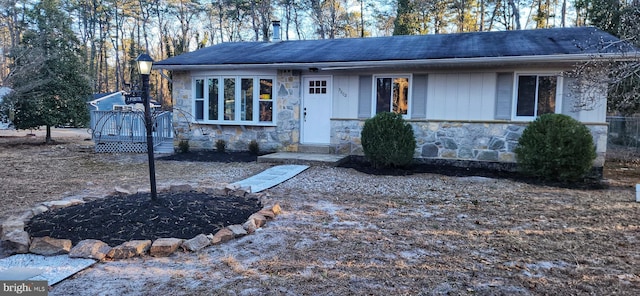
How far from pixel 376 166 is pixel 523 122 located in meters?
3.15

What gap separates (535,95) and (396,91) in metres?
2.87

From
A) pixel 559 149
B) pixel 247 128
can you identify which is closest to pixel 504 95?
pixel 559 149

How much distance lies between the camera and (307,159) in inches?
344

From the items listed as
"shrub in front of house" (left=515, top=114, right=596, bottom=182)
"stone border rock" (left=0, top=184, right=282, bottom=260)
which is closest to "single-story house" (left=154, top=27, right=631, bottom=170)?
"shrub in front of house" (left=515, top=114, right=596, bottom=182)

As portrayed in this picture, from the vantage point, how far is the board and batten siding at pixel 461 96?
852 cm

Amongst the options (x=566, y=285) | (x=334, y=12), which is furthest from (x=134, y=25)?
(x=566, y=285)

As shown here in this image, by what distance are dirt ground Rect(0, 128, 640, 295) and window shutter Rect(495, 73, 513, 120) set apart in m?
2.07

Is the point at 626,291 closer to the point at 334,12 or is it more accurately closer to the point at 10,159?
the point at 10,159

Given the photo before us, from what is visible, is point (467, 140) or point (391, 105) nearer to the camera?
point (467, 140)

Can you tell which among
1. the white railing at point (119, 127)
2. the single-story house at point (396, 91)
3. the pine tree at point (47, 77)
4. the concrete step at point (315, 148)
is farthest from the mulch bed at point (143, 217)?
the pine tree at point (47, 77)

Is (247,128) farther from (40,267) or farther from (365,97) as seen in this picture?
(40,267)

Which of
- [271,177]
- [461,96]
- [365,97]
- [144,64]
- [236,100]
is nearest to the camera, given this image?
[144,64]

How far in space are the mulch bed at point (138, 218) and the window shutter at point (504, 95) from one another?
6.08 meters

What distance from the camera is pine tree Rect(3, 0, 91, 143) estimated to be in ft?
39.5
